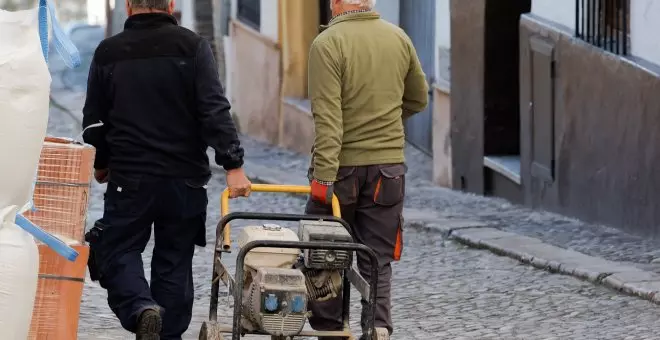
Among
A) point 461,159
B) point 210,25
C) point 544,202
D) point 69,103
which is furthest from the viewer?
point 69,103

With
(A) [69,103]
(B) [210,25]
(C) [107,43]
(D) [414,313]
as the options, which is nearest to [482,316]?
(D) [414,313]

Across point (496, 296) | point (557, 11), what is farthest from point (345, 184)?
point (557, 11)

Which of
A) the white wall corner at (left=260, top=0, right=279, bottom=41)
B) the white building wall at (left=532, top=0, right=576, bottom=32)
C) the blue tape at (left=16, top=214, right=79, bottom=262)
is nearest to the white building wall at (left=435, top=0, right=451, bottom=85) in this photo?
the white building wall at (left=532, top=0, right=576, bottom=32)

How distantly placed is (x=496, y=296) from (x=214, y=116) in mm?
2996

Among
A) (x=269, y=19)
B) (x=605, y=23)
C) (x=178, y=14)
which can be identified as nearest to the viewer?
(x=605, y=23)

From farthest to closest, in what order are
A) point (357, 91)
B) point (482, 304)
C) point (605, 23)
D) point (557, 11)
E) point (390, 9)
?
1. point (390, 9)
2. point (557, 11)
3. point (605, 23)
4. point (482, 304)
5. point (357, 91)

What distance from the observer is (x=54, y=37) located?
19.2ft

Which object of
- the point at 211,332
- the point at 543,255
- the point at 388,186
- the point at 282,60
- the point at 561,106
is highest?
the point at 388,186

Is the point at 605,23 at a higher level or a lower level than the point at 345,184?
lower

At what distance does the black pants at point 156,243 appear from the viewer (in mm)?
6695

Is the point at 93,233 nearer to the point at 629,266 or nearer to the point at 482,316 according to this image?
the point at 482,316

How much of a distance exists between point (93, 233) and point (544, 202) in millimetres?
6750

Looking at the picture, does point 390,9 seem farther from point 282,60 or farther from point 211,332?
point 211,332

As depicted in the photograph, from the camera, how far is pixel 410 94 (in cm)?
716
